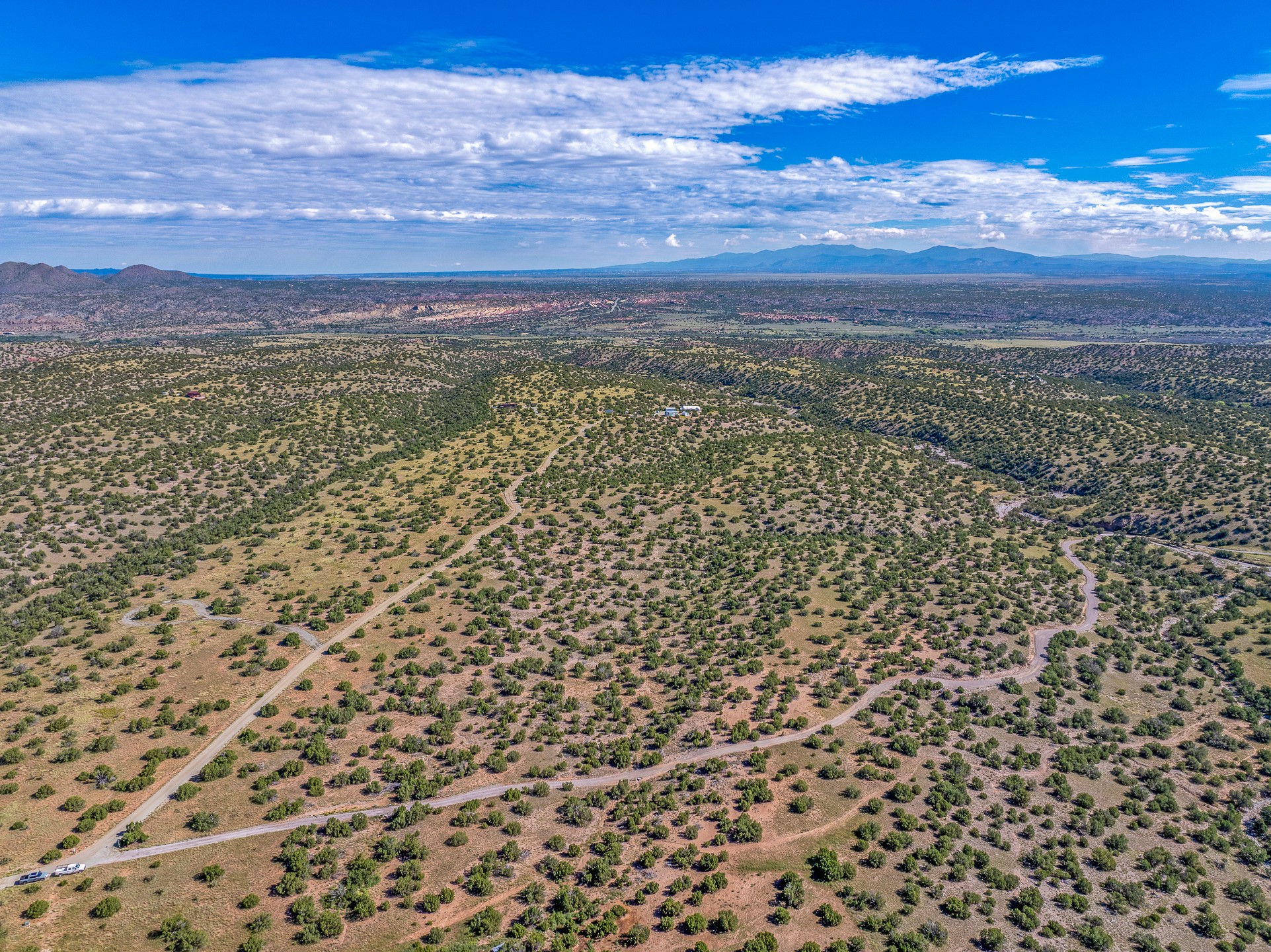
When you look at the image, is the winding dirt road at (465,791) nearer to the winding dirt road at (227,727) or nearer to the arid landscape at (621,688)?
the winding dirt road at (227,727)

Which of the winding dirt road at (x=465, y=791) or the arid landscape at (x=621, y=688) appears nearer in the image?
the arid landscape at (x=621, y=688)

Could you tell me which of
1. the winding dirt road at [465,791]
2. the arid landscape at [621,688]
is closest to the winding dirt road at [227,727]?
the winding dirt road at [465,791]

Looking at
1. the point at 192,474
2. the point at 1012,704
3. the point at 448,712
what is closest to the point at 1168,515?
the point at 1012,704

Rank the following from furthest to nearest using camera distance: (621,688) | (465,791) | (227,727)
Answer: (621,688), (227,727), (465,791)

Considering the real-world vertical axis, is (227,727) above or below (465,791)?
above

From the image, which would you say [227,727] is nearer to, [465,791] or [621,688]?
[465,791]

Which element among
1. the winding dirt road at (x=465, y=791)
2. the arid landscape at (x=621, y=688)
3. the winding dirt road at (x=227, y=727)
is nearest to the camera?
the arid landscape at (x=621, y=688)

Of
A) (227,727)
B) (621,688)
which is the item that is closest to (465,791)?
(621,688)

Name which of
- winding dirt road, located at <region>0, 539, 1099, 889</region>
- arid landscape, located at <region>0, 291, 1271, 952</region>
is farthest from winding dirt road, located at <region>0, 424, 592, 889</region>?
arid landscape, located at <region>0, 291, 1271, 952</region>

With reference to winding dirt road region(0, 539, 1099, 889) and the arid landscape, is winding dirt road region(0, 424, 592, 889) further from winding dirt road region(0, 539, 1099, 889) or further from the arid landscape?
the arid landscape

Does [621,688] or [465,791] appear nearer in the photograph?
[465,791]
